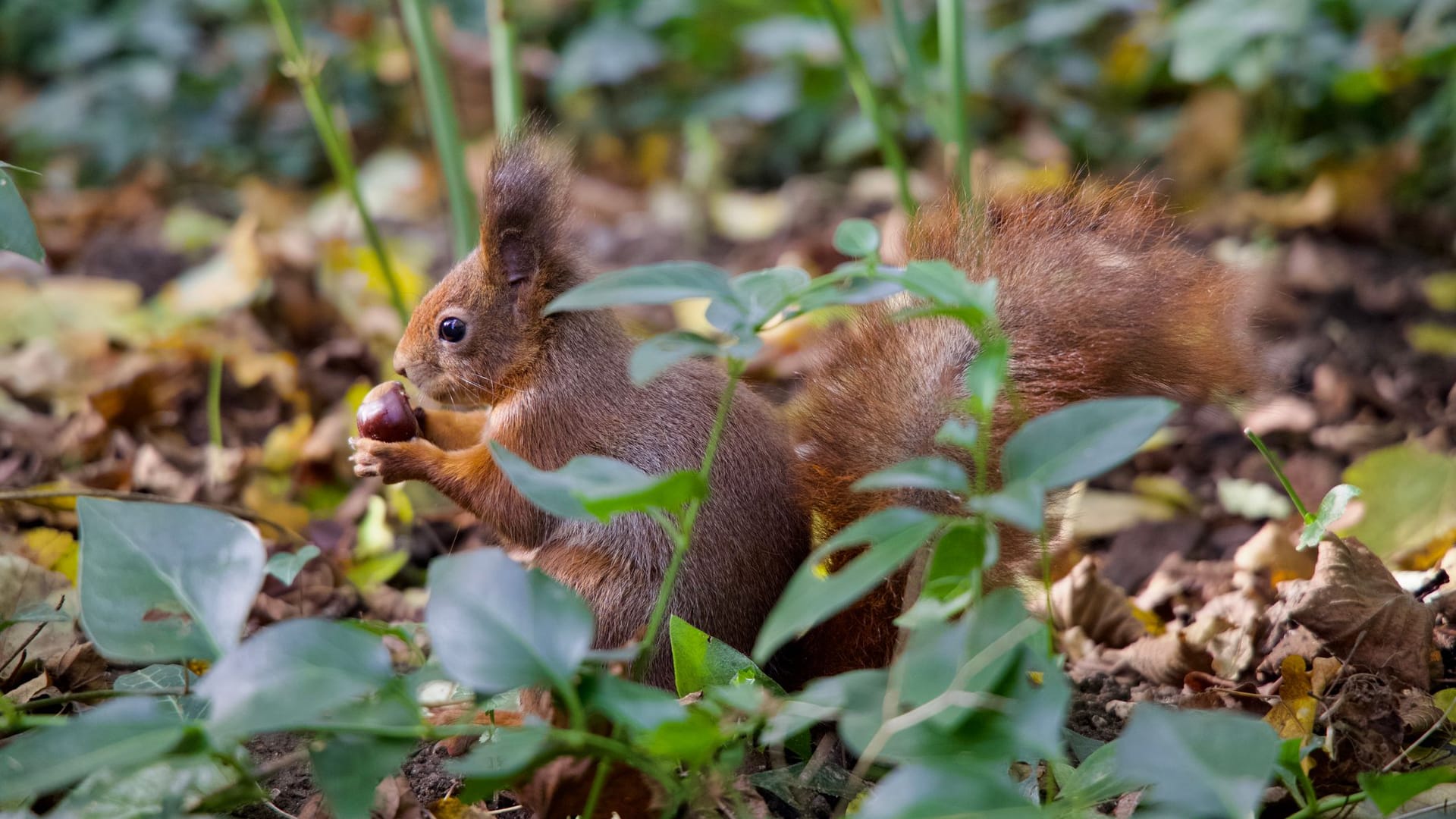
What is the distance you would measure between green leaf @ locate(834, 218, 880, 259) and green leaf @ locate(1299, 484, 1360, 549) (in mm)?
478

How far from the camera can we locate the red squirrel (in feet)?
3.93

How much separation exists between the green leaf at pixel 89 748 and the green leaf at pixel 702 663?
41 cm

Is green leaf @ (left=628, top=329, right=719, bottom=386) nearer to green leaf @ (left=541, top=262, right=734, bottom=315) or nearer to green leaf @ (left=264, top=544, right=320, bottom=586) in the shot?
green leaf @ (left=541, top=262, right=734, bottom=315)

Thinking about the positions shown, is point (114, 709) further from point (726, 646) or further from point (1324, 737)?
point (1324, 737)

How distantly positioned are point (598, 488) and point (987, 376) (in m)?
0.25

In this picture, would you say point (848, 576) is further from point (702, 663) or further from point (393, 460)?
point (393, 460)

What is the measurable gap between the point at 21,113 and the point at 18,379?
71.0 inches

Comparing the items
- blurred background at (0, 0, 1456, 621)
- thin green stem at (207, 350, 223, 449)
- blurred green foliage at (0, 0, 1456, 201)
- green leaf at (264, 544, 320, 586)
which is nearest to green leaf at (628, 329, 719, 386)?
green leaf at (264, 544, 320, 586)

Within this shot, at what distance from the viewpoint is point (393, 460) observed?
133 centimetres

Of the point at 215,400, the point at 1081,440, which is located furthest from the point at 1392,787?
the point at 215,400

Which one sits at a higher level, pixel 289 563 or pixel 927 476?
pixel 927 476

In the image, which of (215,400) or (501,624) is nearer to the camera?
(501,624)

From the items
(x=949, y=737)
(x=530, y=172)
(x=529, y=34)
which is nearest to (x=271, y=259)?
(x=530, y=172)

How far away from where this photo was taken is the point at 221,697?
2.36ft
